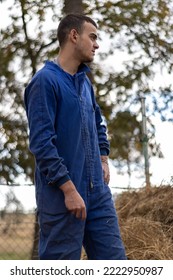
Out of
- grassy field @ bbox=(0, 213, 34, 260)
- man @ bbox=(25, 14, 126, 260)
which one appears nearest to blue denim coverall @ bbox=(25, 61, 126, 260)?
man @ bbox=(25, 14, 126, 260)

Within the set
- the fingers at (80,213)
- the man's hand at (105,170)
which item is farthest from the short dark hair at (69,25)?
the fingers at (80,213)

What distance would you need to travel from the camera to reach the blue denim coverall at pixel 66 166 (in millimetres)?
2887

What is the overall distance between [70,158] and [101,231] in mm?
413

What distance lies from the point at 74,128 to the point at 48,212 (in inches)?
16.8

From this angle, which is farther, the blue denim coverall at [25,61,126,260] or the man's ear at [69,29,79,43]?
the man's ear at [69,29,79,43]

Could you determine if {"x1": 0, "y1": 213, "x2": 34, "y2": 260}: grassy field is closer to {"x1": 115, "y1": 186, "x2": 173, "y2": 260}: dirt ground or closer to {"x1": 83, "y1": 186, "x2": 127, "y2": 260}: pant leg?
{"x1": 115, "y1": 186, "x2": 173, "y2": 260}: dirt ground

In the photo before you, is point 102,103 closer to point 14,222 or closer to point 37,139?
point 14,222

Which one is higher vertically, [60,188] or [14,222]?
[60,188]

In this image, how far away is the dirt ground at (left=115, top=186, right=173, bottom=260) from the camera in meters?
4.95

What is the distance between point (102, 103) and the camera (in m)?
8.47

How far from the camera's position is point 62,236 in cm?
292

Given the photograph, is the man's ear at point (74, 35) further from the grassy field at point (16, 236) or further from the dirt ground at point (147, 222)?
the grassy field at point (16, 236)

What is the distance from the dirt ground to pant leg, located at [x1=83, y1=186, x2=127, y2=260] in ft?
5.90
